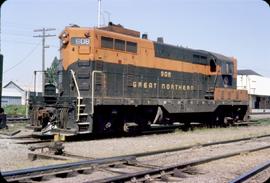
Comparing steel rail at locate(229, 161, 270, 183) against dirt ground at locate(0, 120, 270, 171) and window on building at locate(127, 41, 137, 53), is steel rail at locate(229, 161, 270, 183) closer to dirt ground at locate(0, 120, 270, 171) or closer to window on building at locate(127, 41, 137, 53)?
dirt ground at locate(0, 120, 270, 171)

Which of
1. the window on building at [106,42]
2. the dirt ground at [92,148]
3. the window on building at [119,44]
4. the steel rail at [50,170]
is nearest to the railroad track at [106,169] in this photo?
the steel rail at [50,170]

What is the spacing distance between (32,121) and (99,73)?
319cm

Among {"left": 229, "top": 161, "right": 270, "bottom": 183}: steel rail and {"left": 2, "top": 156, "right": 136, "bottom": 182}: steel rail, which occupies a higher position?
{"left": 2, "top": 156, "right": 136, "bottom": 182}: steel rail

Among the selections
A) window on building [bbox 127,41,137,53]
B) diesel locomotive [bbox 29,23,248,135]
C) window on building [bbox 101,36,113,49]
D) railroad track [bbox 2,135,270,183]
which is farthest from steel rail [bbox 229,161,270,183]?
window on building [bbox 127,41,137,53]

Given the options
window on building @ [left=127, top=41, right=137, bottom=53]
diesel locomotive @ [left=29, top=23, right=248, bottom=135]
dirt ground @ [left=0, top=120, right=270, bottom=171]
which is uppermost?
window on building @ [left=127, top=41, right=137, bottom=53]

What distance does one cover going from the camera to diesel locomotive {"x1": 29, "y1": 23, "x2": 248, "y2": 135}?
15305mm

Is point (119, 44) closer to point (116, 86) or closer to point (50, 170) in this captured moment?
point (116, 86)

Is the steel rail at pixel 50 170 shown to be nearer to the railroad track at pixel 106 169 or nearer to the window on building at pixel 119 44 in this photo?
the railroad track at pixel 106 169

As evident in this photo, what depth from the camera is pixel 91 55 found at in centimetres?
1599

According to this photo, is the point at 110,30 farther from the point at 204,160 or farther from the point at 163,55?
the point at 204,160

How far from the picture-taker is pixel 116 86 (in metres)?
16.8

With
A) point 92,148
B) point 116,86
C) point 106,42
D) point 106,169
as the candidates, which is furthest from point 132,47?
point 106,169

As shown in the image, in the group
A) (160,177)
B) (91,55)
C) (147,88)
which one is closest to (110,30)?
(91,55)

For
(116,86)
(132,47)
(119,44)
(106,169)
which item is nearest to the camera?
(106,169)
